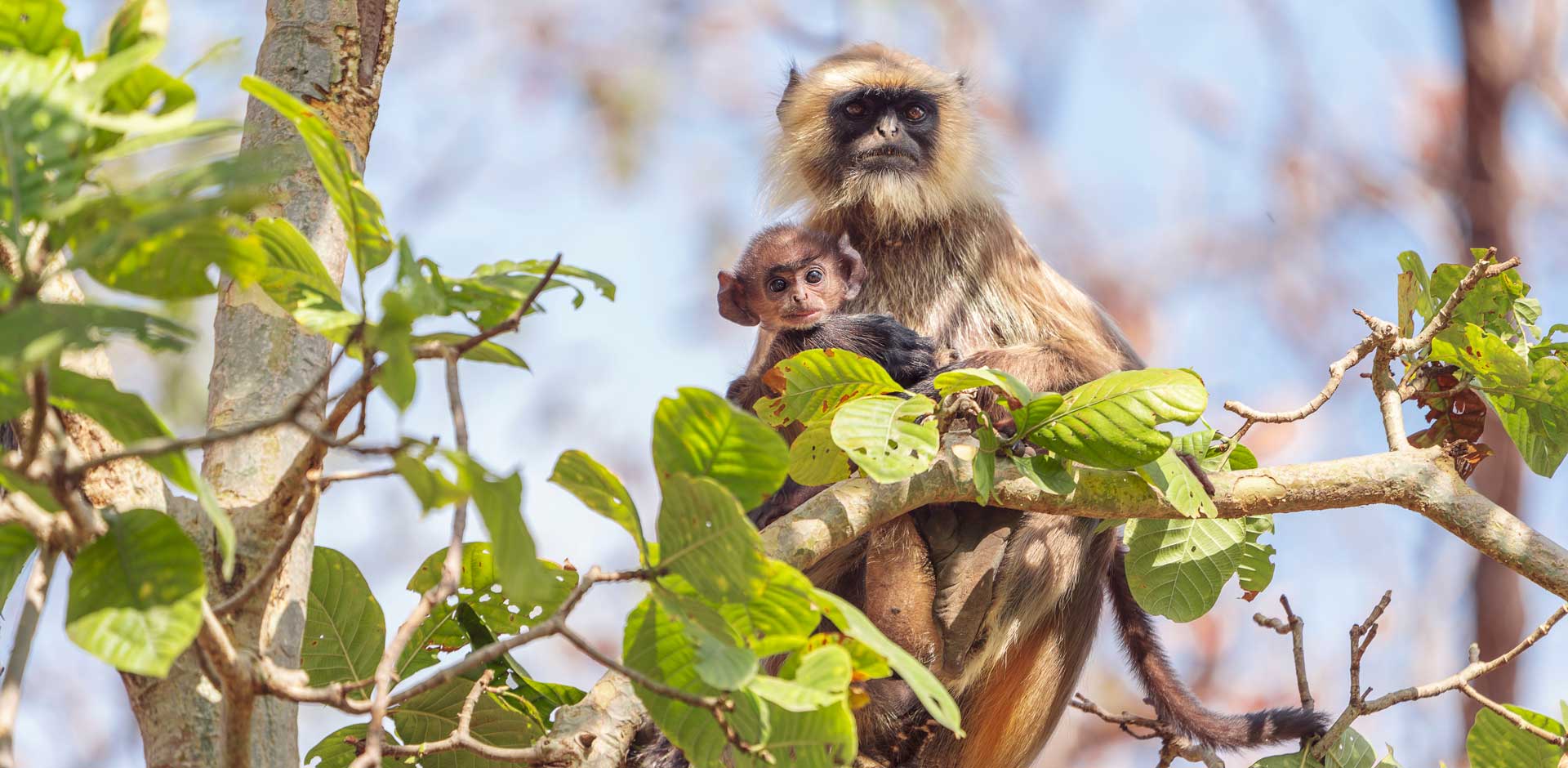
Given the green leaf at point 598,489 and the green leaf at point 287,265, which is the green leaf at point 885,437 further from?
the green leaf at point 287,265

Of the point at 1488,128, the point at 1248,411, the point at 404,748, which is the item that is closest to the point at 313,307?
the point at 404,748

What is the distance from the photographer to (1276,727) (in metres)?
2.84

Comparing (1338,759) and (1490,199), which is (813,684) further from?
A: (1490,199)

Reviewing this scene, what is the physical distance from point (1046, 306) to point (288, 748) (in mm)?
2362

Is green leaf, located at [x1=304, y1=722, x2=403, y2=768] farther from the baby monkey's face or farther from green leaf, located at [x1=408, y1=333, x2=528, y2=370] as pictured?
the baby monkey's face

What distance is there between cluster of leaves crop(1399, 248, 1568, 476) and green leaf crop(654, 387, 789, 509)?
1.55 m

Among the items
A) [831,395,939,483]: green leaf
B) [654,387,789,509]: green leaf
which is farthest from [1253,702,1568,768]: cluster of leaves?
[654,387,789,509]: green leaf

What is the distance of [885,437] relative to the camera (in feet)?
5.84

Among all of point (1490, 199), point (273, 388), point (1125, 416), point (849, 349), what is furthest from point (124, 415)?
point (1490, 199)

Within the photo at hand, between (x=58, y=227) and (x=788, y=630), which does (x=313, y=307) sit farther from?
(x=788, y=630)

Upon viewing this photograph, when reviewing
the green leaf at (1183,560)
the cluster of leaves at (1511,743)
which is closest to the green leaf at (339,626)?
the green leaf at (1183,560)

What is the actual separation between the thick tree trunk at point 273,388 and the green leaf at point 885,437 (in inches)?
26.9

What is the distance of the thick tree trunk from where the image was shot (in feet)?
5.13

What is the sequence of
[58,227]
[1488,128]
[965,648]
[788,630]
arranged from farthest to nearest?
1. [1488,128]
2. [965,648]
3. [788,630]
4. [58,227]
